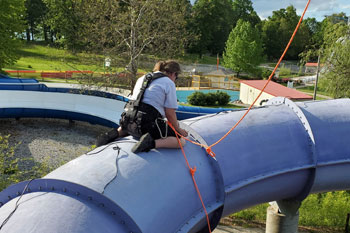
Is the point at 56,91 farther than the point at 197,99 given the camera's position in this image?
No

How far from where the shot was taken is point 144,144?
3.44m

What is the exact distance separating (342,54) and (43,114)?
15.4 m

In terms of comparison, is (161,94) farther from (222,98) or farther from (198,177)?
(222,98)

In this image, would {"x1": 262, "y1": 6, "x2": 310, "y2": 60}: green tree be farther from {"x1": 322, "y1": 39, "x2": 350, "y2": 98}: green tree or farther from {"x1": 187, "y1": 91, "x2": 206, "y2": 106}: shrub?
{"x1": 322, "y1": 39, "x2": 350, "y2": 98}: green tree

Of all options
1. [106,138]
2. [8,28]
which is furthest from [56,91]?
[106,138]

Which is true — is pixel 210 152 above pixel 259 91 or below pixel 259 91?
above

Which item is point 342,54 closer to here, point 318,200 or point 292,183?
point 318,200

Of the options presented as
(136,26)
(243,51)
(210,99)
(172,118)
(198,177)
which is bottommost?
(210,99)

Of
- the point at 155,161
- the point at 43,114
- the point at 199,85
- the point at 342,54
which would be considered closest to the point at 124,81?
the point at 43,114

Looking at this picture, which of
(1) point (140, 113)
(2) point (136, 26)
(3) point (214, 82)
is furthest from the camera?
(3) point (214, 82)

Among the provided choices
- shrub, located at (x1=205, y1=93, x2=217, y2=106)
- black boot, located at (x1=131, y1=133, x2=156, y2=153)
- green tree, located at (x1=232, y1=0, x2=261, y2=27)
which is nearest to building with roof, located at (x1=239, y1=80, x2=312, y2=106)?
shrub, located at (x1=205, y1=93, x2=217, y2=106)

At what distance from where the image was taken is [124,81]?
1784 cm

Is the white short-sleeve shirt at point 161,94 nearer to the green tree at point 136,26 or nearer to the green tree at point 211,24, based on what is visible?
the green tree at point 136,26

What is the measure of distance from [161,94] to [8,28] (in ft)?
85.2
